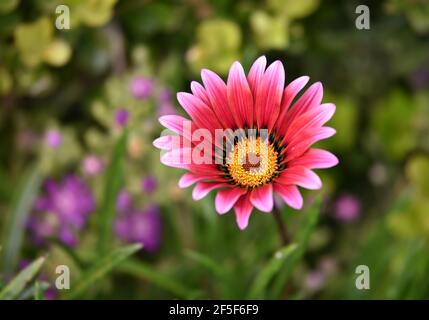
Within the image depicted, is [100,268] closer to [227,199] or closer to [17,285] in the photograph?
[17,285]

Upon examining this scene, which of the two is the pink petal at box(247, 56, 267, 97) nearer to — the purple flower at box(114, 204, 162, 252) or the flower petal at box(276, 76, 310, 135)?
the flower petal at box(276, 76, 310, 135)

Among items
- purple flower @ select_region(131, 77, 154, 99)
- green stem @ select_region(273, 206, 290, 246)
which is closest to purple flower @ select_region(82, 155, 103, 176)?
purple flower @ select_region(131, 77, 154, 99)

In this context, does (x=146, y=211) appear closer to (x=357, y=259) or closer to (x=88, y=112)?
(x=88, y=112)

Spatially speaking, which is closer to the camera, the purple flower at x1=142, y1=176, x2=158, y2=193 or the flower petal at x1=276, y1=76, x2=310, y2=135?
the flower petal at x1=276, y1=76, x2=310, y2=135

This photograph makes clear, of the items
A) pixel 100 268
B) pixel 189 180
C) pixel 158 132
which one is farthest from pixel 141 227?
pixel 189 180

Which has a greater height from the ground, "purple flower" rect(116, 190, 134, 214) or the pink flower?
"purple flower" rect(116, 190, 134, 214)

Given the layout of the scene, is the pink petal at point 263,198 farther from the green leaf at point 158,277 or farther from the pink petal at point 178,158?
the green leaf at point 158,277

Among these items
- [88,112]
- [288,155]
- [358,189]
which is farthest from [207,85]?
[358,189]

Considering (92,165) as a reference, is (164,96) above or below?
above
